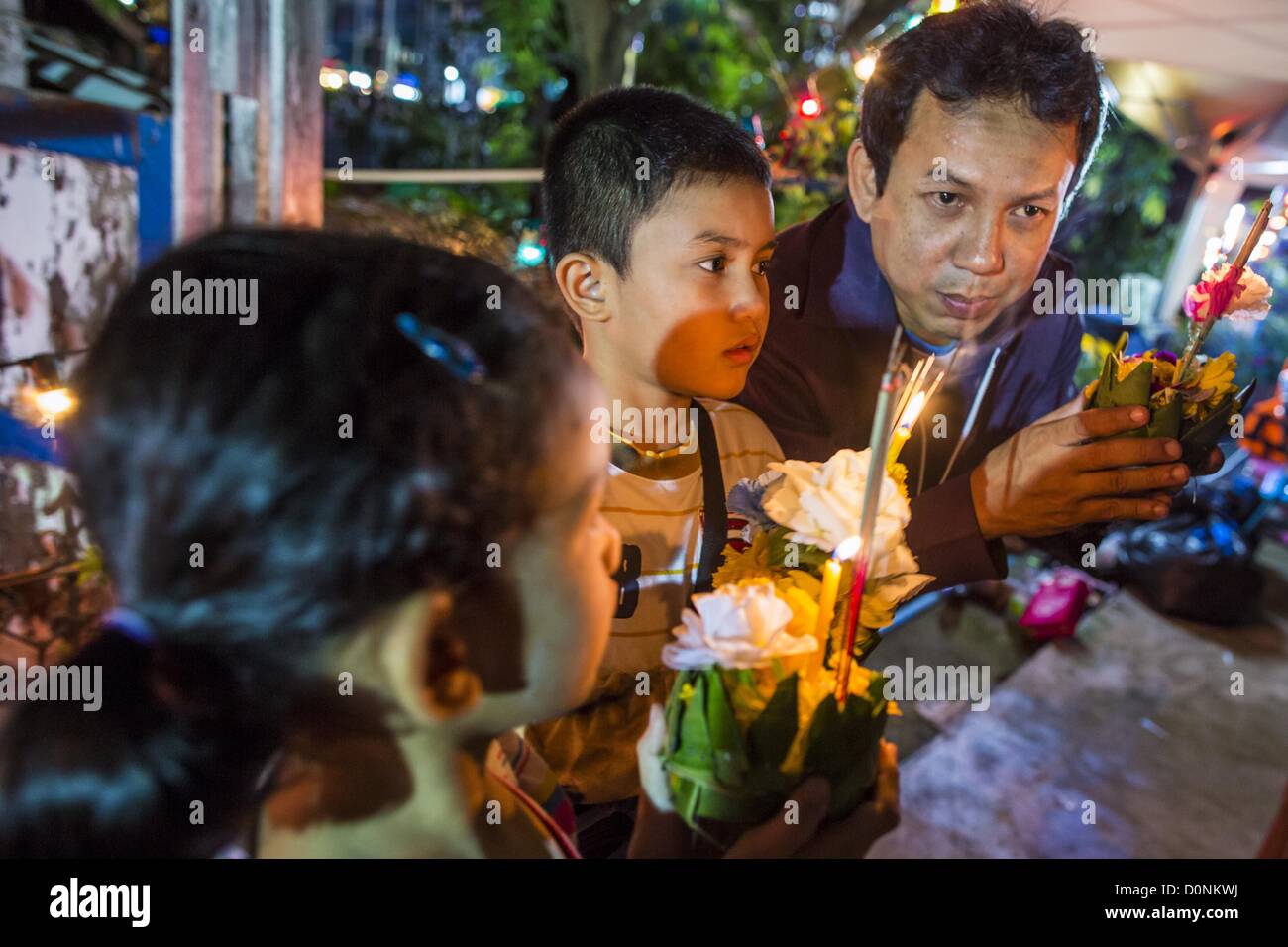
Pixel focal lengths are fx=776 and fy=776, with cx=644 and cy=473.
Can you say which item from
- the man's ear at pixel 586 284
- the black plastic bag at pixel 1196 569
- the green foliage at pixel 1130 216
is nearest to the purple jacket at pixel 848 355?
the man's ear at pixel 586 284

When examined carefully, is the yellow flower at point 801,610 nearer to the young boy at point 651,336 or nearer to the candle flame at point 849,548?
the candle flame at point 849,548

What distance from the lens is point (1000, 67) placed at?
143cm

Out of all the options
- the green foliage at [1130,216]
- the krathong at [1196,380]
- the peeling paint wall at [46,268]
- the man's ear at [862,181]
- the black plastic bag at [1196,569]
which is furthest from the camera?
the green foliage at [1130,216]

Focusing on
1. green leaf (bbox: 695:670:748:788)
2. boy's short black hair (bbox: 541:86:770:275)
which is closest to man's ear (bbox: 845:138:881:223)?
Result: boy's short black hair (bbox: 541:86:770:275)

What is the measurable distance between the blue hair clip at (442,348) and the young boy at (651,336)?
27.1 inches

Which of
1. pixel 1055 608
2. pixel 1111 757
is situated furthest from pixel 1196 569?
pixel 1111 757

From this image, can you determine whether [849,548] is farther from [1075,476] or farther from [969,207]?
[969,207]

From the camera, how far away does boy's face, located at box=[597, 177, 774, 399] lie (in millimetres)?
1390

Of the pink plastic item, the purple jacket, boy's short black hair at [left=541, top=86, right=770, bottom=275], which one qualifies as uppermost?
boy's short black hair at [left=541, top=86, right=770, bottom=275]

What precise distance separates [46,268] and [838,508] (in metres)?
3.05

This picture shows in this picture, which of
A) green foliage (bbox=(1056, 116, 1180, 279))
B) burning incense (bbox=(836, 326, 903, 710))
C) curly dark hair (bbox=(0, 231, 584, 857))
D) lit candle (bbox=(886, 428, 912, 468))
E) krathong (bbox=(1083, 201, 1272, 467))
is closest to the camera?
curly dark hair (bbox=(0, 231, 584, 857))

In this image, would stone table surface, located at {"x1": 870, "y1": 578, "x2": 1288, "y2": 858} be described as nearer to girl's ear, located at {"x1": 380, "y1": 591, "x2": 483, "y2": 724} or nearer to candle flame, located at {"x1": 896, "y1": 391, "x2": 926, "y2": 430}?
candle flame, located at {"x1": 896, "y1": 391, "x2": 926, "y2": 430}

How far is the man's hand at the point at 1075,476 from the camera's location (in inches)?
52.1
